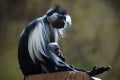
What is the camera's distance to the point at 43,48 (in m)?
2.04

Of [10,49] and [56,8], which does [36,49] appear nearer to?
[56,8]

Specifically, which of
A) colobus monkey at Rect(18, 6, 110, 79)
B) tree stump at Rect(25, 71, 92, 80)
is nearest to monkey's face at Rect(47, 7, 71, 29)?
colobus monkey at Rect(18, 6, 110, 79)

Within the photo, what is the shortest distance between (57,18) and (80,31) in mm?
1410

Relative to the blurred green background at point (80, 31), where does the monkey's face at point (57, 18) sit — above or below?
above

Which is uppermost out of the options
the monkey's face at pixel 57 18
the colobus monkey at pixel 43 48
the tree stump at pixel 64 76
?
the monkey's face at pixel 57 18

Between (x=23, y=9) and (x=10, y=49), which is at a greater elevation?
(x=23, y=9)

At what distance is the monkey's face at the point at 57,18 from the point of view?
7.00 ft

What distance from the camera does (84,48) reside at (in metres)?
3.51

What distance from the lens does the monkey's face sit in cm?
213

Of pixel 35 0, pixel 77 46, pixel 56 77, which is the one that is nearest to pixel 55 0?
pixel 35 0

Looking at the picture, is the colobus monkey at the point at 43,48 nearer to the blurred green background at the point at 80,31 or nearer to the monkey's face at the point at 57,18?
the monkey's face at the point at 57,18

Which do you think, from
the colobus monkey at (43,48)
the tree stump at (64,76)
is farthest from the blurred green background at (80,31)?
the tree stump at (64,76)

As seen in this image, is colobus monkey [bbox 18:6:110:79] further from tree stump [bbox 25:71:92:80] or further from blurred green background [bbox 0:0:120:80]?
blurred green background [bbox 0:0:120:80]

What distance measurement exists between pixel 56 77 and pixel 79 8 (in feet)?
6.05
